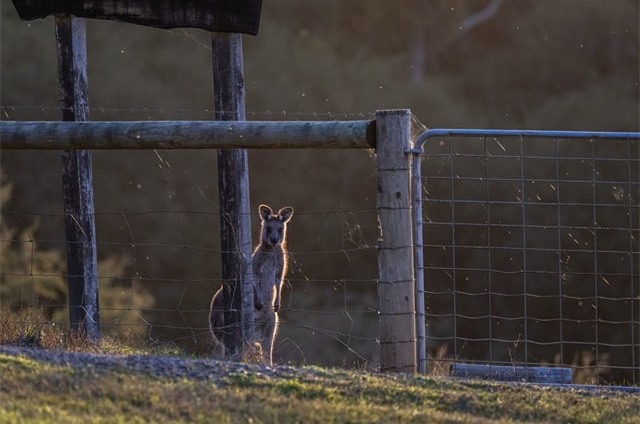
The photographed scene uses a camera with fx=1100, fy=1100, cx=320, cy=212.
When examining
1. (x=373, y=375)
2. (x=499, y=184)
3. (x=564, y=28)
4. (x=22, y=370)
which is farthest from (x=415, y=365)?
(x=564, y=28)

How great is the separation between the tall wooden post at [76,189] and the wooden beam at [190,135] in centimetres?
160

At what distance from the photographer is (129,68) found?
1041 inches

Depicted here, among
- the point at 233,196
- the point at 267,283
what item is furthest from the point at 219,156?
the point at 267,283

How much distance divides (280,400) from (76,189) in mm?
4264

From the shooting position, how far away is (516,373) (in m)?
7.63

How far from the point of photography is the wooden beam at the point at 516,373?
7578 millimetres

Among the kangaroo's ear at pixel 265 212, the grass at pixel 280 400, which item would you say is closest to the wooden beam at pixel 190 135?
the grass at pixel 280 400

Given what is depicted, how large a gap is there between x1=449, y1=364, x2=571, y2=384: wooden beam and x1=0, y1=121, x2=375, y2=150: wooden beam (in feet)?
5.76

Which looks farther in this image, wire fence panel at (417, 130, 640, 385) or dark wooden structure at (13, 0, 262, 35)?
wire fence panel at (417, 130, 640, 385)

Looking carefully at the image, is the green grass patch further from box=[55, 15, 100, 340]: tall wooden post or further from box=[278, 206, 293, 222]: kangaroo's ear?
box=[278, 206, 293, 222]: kangaroo's ear

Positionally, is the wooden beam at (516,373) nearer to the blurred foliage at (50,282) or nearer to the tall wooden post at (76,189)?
the tall wooden post at (76,189)

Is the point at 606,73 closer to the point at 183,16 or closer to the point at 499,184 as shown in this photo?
the point at 499,184

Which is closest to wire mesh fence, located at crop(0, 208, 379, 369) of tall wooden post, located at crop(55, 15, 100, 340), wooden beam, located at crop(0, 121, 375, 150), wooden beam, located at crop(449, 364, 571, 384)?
tall wooden post, located at crop(55, 15, 100, 340)

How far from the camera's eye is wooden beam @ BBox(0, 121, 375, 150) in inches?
282
